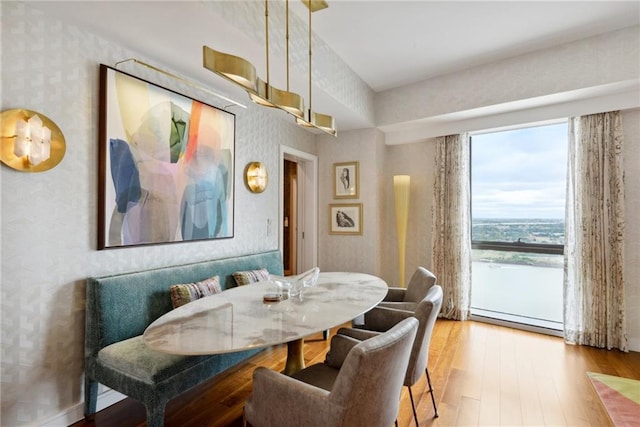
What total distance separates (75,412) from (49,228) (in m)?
1.22

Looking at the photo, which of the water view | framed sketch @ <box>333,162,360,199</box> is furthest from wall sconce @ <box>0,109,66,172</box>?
the water view

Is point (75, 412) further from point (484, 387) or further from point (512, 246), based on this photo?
point (512, 246)

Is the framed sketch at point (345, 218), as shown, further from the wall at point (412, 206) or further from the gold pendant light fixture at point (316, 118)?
the gold pendant light fixture at point (316, 118)

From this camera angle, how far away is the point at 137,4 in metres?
1.76

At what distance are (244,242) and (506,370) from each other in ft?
9.13

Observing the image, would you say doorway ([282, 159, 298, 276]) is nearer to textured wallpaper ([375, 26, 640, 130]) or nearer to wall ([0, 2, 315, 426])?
textured wallpaper ([375, 26, 640, 130])

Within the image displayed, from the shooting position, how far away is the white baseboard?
1.89m

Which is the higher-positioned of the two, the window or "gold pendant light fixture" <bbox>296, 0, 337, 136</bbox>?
"gold pendant light fixture" <bbox>296, 0, 337, 136</bbox>

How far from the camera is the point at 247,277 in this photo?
9.65 ft

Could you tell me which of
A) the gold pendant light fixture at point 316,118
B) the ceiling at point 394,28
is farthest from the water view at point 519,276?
the gold pendant light fixture at point 316,118

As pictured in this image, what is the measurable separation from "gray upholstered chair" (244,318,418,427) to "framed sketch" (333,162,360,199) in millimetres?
3182

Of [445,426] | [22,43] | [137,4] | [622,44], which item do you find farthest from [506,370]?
[22,43]

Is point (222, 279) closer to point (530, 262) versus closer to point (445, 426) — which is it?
point (445, 426)

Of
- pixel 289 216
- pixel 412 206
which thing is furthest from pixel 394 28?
pixel 289 216
